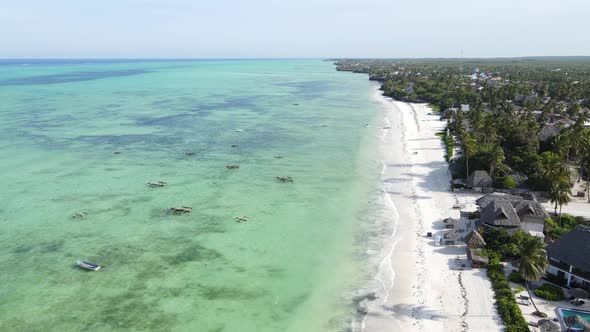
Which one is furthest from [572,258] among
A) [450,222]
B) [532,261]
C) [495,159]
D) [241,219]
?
[241,219]

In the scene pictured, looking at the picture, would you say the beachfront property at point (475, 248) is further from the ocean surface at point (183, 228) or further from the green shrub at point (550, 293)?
the ocean surface at point (183, 228)

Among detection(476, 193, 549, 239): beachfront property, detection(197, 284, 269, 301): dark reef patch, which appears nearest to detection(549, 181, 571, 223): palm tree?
detection(476, 193, 549, 239): beachfront property

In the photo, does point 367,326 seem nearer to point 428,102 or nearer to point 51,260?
point 51,260

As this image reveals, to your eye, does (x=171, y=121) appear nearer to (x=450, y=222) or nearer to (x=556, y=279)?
(x=450, y=222)

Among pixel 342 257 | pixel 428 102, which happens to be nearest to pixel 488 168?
pixel 342 257

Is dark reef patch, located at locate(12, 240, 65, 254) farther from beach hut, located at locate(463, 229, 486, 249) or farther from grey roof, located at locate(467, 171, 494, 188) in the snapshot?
grey roof, located at locate(467, 171, 494, 188)

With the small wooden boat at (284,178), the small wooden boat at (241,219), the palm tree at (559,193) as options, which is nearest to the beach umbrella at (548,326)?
the palm tree at (559,193)
